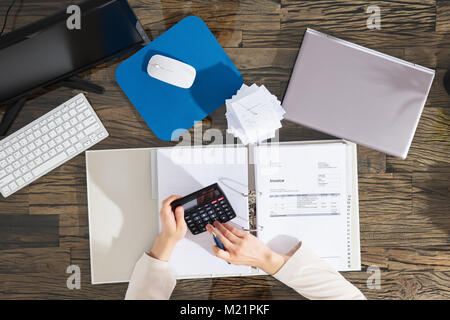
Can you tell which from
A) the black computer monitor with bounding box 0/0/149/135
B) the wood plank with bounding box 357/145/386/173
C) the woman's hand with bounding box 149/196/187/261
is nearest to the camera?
the black computer monitor with bounding box 0/0/149/135

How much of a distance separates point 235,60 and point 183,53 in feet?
0.54

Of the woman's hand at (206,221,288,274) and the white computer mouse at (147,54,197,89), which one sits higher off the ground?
the white computer mouse at (147,54,197,89)

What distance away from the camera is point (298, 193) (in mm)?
1014

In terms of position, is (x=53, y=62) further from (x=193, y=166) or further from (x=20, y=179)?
(x=193, y=166)

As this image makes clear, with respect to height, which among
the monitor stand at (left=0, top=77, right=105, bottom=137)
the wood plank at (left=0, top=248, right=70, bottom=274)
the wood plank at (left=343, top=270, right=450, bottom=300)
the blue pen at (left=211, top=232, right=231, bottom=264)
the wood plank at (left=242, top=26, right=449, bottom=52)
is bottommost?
the wood plank at (left=343, top=270, right=450, bottom=300)

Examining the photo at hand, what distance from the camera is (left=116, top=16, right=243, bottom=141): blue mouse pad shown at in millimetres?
990

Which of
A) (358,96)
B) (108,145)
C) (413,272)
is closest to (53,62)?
(108,145)

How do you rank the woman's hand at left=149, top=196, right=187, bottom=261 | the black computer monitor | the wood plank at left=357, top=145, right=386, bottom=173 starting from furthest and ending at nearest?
the wood plank at left=357, top=145, right=386, bottom=173 < the woman's hand at left=149, top=196, right=187, bottom=261 < the black computer monitor

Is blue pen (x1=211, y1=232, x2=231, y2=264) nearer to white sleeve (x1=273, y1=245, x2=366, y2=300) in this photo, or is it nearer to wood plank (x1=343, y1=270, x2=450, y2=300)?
white sleeve (x1=273, y1=245, x2=366, y2=300)

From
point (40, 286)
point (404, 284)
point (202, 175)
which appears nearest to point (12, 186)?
point (40, 286)

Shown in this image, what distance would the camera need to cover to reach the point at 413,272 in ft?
3.50

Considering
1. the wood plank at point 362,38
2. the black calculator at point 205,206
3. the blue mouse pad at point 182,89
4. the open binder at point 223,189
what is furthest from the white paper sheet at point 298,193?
the wood plank at point 362,38

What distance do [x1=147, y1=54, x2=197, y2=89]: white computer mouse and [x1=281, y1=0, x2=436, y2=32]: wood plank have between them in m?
0.35

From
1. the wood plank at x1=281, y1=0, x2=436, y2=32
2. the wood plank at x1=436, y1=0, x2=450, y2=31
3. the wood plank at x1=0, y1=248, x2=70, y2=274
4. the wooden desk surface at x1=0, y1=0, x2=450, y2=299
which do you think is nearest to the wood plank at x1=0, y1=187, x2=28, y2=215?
the wooden desk surface at x1=0, y1=0, x2=450, y2=299
